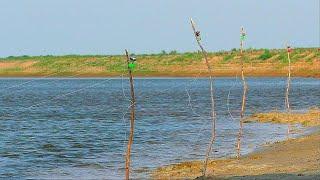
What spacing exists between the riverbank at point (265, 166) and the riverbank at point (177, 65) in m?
58.7

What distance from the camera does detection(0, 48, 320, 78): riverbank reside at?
92562 millimetres

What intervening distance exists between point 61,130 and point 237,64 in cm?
6741

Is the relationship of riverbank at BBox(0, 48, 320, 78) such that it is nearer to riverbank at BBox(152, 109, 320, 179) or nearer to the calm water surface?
the calm water surface

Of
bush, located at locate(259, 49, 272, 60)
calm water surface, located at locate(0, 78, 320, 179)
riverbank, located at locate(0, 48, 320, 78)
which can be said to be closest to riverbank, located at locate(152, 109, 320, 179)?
calm water surface, located at locate(0, 78, 320, 179)

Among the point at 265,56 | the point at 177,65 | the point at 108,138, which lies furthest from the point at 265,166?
the point at 177,65

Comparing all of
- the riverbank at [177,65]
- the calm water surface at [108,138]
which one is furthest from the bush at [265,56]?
the calm water surface at [108,138]

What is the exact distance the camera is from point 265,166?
17547 millimetres

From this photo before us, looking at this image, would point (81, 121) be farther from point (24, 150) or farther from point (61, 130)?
point (24, 150)

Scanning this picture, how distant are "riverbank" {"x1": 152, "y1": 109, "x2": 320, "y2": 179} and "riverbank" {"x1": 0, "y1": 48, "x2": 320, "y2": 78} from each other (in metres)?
58.7

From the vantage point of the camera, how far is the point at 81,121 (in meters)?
35.3

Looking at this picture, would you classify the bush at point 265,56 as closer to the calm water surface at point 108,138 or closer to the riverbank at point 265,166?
the calm water surface at point 108,138

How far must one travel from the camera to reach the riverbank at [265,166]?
15789 mm

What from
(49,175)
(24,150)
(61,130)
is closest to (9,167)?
(49,175)

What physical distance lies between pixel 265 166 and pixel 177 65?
85.5m
